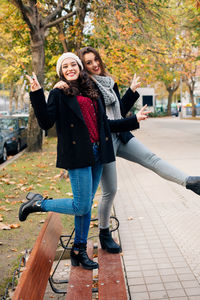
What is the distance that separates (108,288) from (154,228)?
8.56 ft

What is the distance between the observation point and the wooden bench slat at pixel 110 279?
259cm

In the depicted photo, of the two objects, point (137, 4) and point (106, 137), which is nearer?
point (106, 137)

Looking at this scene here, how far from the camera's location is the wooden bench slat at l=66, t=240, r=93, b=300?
2.72 metres

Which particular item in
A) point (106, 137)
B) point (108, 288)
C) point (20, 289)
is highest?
point (106, 137)

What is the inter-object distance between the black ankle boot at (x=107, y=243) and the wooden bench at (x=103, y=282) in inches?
6.0

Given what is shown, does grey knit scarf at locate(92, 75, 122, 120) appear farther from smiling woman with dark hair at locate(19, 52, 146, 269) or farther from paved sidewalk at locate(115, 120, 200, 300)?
paved sidewalk at locate(115, 120, 200, 300)

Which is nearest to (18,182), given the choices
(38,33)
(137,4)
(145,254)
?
(145,254)

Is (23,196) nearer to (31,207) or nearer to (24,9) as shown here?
(31,207)

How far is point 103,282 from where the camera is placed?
110 inches

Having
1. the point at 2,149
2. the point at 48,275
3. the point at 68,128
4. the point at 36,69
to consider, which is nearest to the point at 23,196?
the point at 68,128

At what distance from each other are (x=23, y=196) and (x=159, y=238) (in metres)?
3.50

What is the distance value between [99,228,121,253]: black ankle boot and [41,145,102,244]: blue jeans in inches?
12.5

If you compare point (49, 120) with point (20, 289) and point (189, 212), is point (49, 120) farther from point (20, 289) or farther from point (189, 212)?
point (189, 212)

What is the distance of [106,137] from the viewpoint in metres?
3.21
